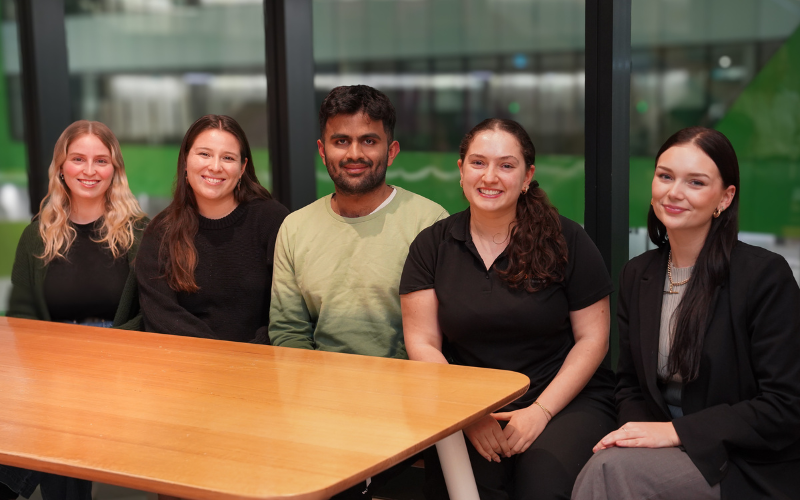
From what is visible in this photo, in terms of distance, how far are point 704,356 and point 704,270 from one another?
8.5 inches

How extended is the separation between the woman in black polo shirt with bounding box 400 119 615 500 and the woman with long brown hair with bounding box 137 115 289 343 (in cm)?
65

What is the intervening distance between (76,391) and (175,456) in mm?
557

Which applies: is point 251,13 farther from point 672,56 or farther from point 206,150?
point 672,56

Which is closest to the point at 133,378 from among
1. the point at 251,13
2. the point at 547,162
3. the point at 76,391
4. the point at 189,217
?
the point at 76,391

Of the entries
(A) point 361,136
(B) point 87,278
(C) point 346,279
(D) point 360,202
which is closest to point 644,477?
(C) point 346,279

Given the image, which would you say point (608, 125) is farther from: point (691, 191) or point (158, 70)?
point (158, 70)

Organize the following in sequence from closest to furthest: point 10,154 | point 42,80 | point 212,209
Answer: point 212,209 → point 42,80 → point 10,154

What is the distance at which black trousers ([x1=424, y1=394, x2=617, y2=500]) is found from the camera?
6.49ft

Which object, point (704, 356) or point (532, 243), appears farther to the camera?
point (532, 243)

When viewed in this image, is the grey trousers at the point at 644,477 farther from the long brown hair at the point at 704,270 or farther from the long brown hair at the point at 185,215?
the long brown hair at the point at 185,215

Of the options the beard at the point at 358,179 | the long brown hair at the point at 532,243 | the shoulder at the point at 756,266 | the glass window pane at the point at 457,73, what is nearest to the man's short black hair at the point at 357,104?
the beard at the point at 358,179

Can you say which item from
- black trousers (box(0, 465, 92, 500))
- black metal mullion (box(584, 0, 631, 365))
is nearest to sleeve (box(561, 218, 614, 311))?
black metal mullion (box(584, 0, 631, 365))

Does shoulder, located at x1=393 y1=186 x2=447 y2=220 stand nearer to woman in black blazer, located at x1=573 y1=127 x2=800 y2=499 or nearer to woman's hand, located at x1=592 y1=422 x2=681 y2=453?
woman in black blazer, located at x1=573 y1=127 x2=800 y2=499

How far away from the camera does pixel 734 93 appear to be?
289cm
